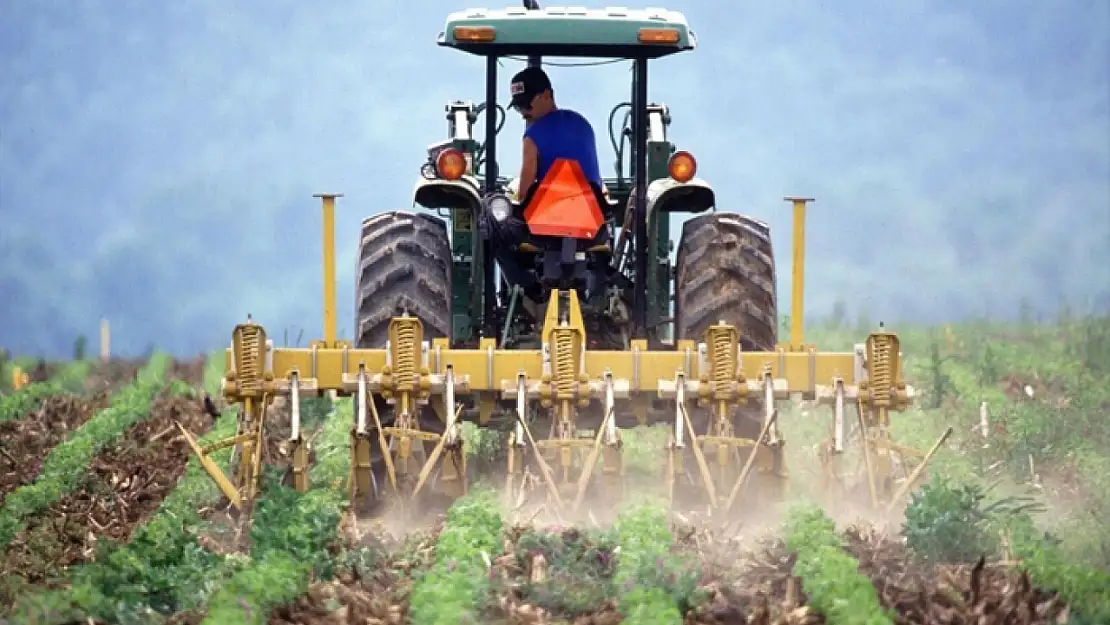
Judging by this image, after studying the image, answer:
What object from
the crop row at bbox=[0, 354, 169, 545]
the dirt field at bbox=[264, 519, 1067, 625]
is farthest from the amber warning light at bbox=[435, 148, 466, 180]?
the crop row at bbox=[0, 354, 169, 545]

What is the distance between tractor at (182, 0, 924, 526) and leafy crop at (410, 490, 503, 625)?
0.61 metres

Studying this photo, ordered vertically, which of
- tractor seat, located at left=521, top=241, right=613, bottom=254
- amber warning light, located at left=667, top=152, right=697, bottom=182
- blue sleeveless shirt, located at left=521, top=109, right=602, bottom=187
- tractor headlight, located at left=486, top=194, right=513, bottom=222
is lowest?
tractor seat, located at left=521, top=241, right=613, bottom=254

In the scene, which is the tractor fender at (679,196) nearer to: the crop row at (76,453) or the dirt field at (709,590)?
the dirt field at (709,590)

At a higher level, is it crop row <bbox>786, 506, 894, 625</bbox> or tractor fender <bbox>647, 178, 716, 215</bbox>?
tractor fender <bbox>647, 178, 716, 215</bbox>

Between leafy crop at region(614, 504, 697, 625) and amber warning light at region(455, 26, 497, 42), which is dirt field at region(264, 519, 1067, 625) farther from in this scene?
amber warning light at region(455, 26, 497, 42)

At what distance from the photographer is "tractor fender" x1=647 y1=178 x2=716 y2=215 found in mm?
10836

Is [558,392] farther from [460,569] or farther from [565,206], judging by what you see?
[460,569]

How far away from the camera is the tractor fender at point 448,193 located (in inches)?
425

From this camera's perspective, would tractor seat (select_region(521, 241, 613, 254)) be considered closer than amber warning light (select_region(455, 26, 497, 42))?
No

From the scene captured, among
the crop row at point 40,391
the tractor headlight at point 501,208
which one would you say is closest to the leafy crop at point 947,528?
the tractor headlight at point 501,208

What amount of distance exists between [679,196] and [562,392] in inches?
65.4

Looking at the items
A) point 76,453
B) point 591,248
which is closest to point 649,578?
point 591,248

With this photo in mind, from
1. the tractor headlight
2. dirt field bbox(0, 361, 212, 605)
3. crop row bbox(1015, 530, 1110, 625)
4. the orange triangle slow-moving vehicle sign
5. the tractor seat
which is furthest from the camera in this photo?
the tractor seat

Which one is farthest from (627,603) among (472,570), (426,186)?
(426,186)
